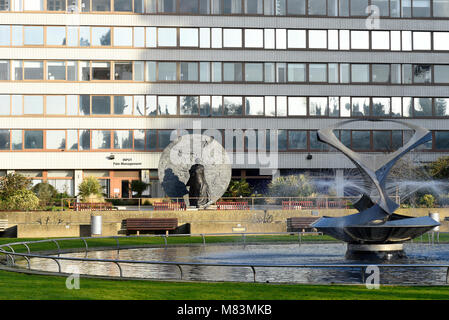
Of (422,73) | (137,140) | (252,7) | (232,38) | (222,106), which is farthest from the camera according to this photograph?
(422,73)

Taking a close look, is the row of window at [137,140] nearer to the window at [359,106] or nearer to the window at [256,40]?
the window at [359,106]

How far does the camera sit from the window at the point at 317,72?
67875mm

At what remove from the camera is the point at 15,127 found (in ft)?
213

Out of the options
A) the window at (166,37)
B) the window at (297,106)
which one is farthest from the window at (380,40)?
the window at (166,37)

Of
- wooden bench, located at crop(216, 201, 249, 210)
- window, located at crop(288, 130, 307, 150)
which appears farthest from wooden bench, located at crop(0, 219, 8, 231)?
window, located at crop(288, 130, 307, 150)

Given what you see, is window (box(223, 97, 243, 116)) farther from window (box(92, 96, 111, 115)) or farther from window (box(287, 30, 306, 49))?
A: window (box(92, 96, 111, 115))

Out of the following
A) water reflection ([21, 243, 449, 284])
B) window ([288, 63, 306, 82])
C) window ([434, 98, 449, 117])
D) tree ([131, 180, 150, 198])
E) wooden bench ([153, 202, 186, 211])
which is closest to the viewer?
water reflection ([21, 243, 449, 284])

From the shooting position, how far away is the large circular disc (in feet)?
150

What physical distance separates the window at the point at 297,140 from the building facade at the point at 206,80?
0.09 m

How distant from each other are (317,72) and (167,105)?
14.1 metres

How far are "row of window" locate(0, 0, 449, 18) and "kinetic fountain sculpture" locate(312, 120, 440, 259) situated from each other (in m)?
46.5

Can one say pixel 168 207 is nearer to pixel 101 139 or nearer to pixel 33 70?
pixel 101 139

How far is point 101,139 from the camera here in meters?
65.9

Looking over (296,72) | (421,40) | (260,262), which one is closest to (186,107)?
(296,72)
